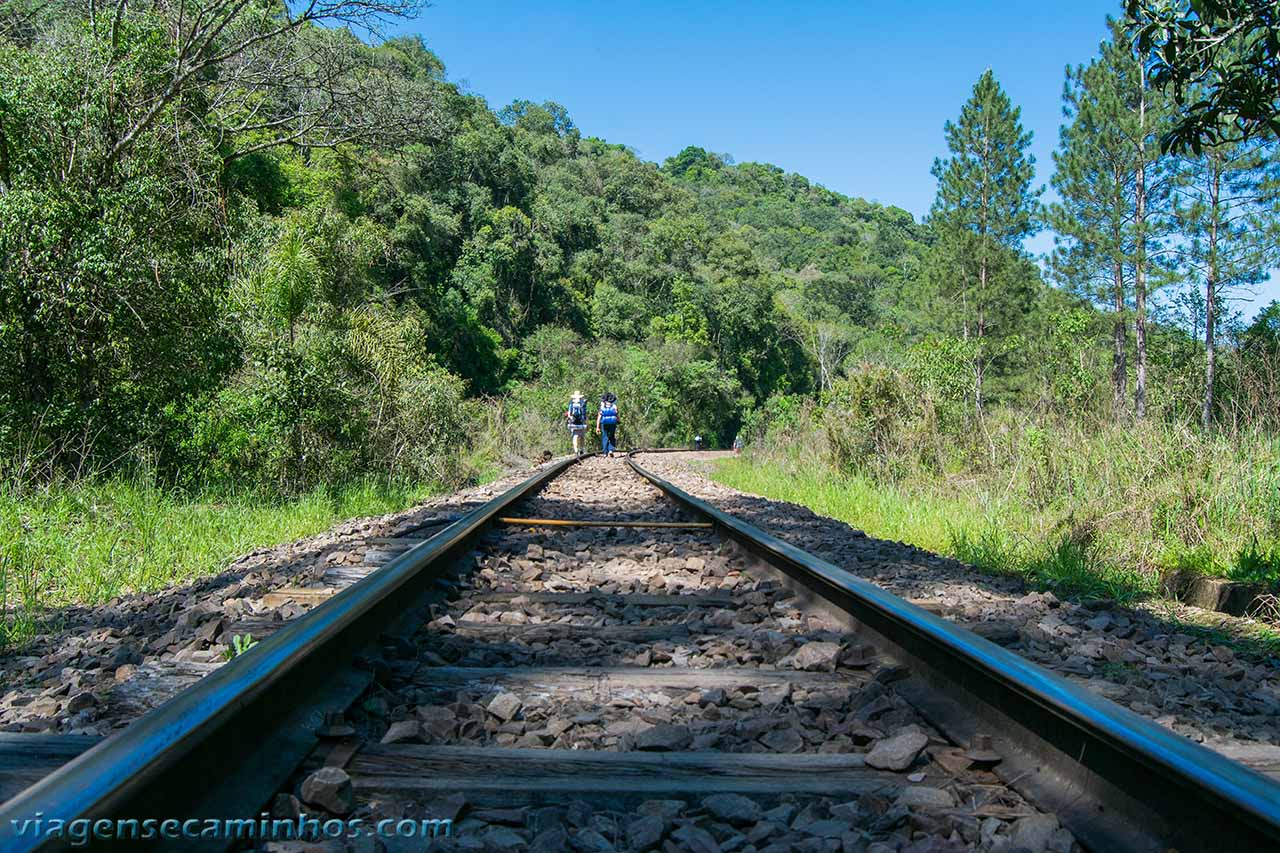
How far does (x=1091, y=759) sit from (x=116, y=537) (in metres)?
5.85

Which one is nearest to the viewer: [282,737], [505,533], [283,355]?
[282,737]

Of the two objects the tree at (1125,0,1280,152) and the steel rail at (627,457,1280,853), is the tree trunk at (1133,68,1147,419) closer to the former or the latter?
the tree at (1125,0,1280,152)

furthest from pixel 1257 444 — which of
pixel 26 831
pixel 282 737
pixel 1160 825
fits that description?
pixel 26 831

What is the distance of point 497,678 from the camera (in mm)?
2645

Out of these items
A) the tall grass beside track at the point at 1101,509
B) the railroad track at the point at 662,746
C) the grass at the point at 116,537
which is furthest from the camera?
the tall grass beside track at the point at 1101,509

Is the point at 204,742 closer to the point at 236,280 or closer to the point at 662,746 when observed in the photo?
the point at 662,746

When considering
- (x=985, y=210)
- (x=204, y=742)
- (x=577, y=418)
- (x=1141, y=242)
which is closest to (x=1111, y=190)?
(x=1141, y=242)

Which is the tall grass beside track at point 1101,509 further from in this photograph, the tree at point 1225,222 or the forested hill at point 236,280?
the tree at point 1225,222

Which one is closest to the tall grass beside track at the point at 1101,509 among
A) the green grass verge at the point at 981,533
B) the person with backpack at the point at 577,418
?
the green grass verge at the point at 981,533

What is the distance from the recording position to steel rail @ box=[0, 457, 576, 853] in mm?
1394

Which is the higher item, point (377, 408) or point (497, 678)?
point (377, 408)

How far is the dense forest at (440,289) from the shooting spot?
8164 mm

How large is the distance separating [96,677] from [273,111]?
68.3ft

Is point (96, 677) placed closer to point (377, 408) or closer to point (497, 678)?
point (497, 678)
